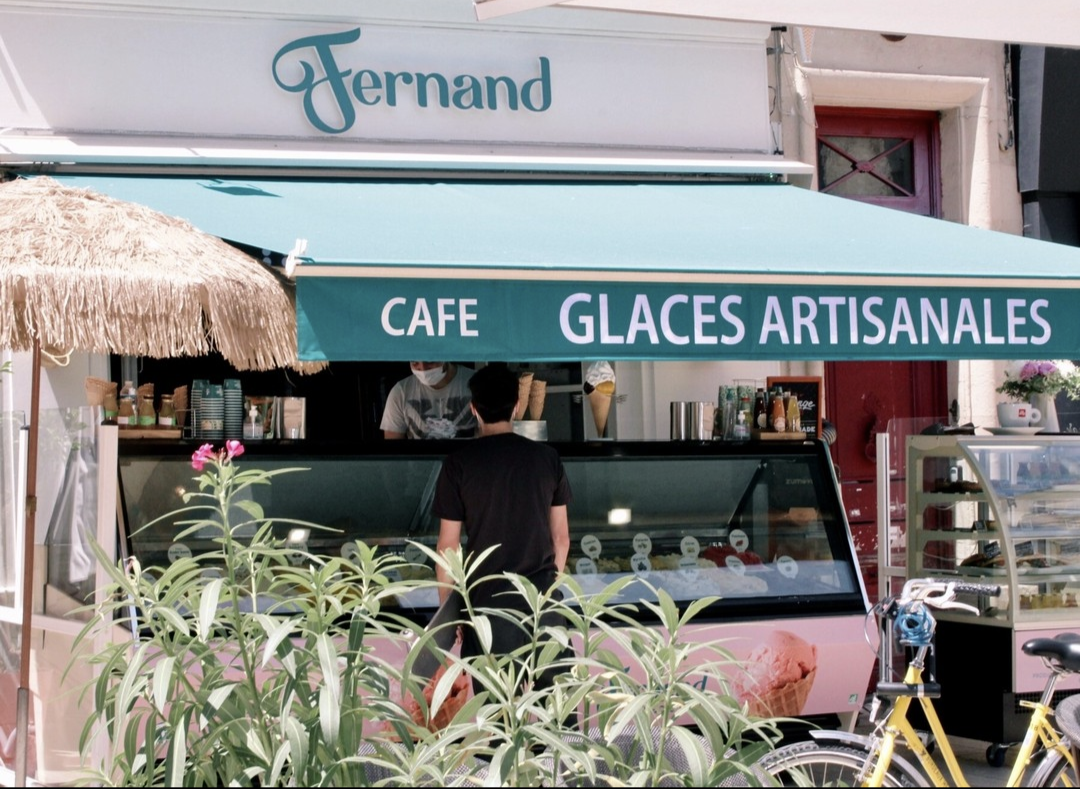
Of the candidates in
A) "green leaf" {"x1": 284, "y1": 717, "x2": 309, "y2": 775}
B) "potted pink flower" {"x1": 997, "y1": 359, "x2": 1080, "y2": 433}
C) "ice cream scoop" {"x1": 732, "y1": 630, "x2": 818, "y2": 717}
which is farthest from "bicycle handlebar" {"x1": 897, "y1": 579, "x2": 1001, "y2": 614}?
"potted pink flower" {"x1": 997, "y1": 359, "x2": 1080, "y2": 433}

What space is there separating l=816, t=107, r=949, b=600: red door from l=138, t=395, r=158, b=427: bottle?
5465mm

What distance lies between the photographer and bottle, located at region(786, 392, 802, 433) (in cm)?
689

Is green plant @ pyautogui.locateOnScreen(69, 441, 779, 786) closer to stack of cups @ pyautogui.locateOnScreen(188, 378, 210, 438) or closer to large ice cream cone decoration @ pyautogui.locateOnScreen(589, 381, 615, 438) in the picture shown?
stack of cups @ pyautogui.locateOnScreen(188, 378, 210, 438)

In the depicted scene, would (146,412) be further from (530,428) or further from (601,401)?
(601,401)

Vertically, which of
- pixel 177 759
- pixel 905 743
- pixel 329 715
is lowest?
pixel 905 743

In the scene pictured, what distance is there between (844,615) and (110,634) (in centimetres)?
352

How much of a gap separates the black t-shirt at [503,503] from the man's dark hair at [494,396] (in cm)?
12

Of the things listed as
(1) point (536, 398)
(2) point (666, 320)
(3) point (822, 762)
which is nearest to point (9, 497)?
(1) point (536, 398)

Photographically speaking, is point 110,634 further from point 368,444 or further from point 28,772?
point 368,444

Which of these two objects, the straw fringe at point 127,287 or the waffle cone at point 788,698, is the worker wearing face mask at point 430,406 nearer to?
the straw fringe at point 127,287

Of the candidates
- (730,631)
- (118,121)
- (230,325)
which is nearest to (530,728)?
(230,325)

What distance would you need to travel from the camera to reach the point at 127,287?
4.70 meters

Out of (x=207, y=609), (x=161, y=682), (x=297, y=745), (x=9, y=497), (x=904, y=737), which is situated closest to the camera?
(x=297, y=745)

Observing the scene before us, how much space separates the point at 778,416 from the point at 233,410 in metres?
2.86
